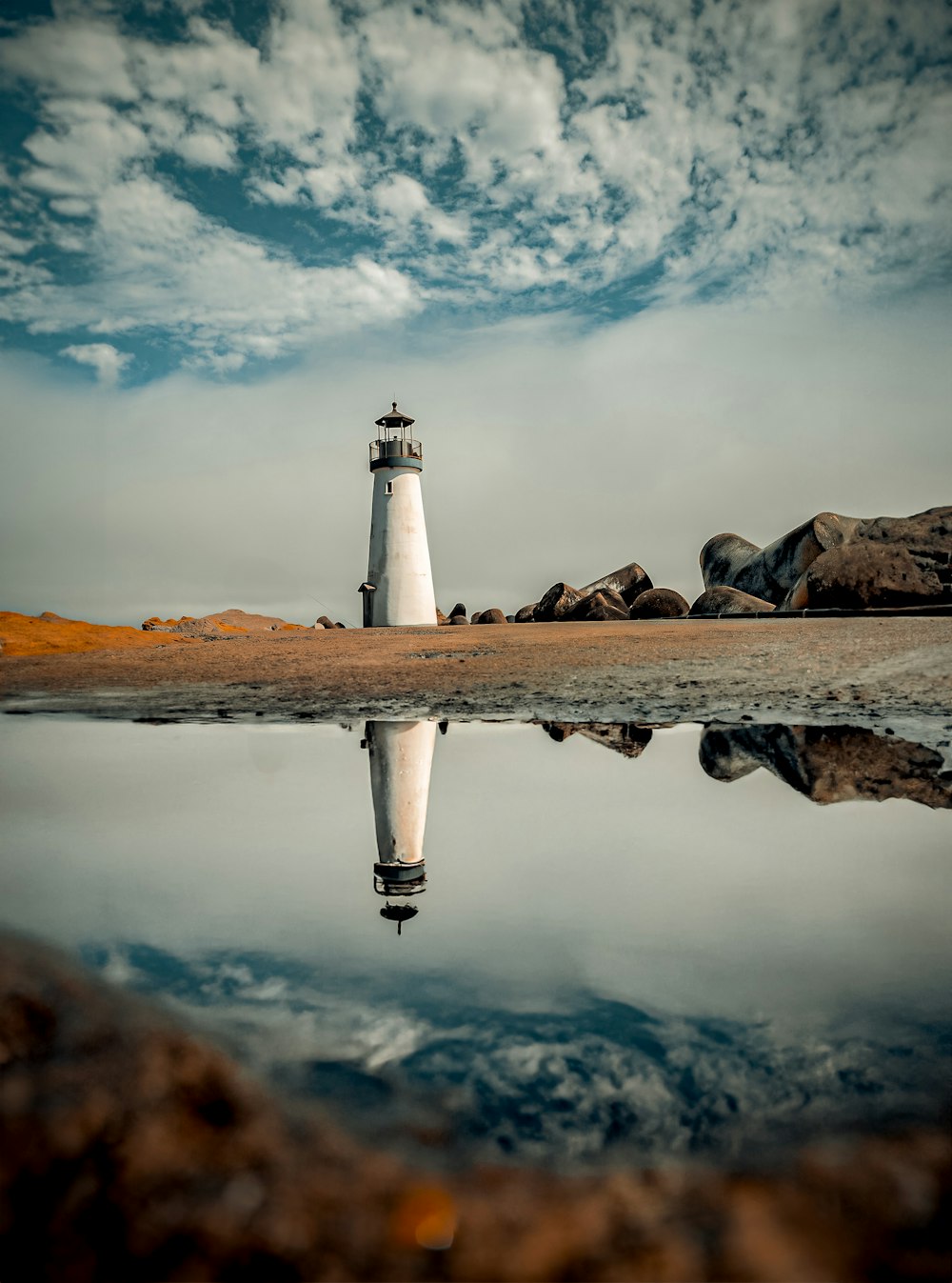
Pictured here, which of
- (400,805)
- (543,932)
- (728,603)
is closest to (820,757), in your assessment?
(400,805)

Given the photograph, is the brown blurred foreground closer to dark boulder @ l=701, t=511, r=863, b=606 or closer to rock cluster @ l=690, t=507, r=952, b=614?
rock cluster @ l=690, t=507, r=952, b=614

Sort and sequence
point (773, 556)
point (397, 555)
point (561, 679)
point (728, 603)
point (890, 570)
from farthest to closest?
point (397, 555) < point (773, 556) < point (728, 603) < point (890, 570) < point (561, 679)

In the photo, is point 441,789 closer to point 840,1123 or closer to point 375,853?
point 375,853

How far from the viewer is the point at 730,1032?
187 centimetres

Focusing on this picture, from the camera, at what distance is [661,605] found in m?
21.5

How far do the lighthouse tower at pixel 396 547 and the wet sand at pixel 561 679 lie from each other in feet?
28.8

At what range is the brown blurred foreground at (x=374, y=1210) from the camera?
1204mm

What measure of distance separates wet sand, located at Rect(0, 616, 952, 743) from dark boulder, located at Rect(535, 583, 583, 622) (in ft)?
32.2

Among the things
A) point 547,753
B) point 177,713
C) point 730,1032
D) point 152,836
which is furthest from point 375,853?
point 177,713

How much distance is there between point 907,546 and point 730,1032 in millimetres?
16561

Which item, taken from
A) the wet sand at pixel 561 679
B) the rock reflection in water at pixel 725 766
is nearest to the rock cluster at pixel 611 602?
the wet sand at pixel 561 679

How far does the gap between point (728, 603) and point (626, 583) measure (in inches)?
248

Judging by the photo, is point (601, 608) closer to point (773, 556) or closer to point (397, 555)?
point (773, 556)

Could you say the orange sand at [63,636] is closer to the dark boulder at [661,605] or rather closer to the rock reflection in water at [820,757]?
the dark boulder at [661,605]
